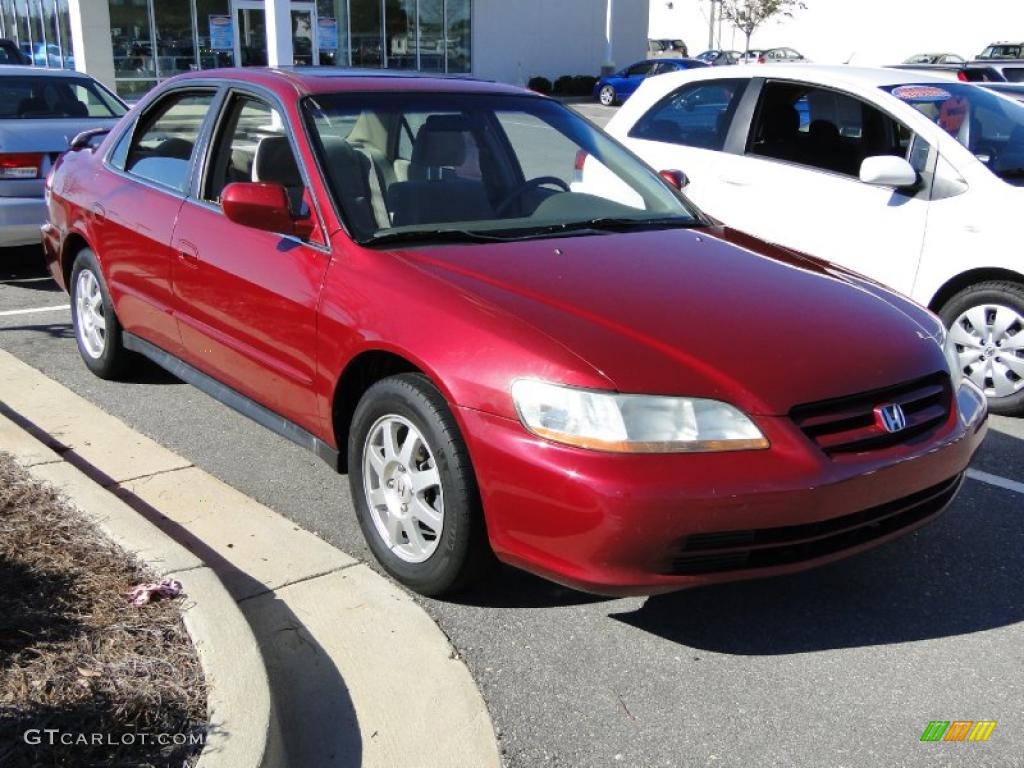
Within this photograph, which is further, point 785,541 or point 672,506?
point 785,541

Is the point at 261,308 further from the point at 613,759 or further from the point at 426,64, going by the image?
the point at 426,64

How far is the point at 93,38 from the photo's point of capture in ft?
88.5

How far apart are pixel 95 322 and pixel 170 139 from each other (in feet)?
3.81

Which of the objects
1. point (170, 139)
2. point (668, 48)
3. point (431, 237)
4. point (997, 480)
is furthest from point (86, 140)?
point (668, 48)

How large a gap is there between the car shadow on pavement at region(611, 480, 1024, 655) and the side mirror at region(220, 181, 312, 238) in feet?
6.06

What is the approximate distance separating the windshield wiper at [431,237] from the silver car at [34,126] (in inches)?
207

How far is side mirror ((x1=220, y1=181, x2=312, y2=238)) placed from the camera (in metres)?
4.01

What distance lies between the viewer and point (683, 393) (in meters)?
3.16

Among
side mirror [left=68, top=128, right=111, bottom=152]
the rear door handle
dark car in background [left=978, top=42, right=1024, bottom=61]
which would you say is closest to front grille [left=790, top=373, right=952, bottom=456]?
the rear door handle

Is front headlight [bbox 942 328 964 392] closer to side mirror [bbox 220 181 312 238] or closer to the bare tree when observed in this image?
side mirror [bbox 220 181 312 238]

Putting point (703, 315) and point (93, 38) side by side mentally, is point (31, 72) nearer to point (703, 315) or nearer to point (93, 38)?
point (703, 315)

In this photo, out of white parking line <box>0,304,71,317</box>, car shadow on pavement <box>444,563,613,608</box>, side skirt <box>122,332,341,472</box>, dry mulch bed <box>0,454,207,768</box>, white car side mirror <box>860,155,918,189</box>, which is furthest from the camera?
white parking line <box>0,304,71,317</box>

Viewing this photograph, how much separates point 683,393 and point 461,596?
1114 mm

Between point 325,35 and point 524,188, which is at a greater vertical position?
point 325,35
